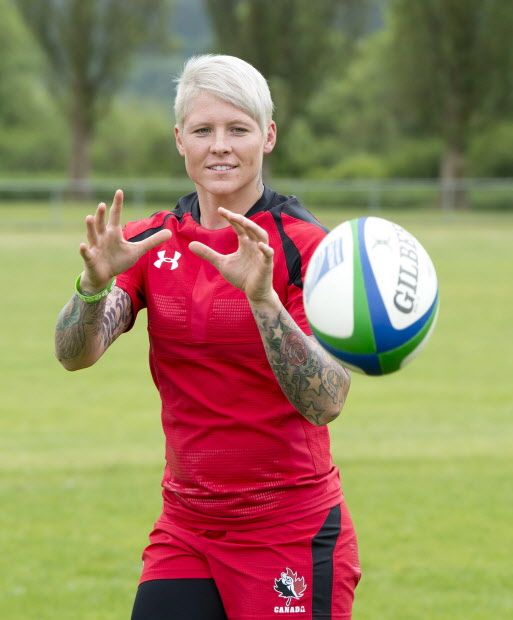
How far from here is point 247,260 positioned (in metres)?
3.64

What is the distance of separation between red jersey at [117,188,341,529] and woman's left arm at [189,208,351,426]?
16 cm

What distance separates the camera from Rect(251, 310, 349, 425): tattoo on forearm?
144 inches

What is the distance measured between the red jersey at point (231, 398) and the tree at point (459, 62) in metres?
43.8

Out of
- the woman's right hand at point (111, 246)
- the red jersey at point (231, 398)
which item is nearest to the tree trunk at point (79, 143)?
the red jersey at point (231, 398)

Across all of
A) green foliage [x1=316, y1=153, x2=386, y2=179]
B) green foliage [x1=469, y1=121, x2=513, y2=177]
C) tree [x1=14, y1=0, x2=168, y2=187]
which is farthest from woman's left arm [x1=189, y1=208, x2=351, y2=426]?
green foliage [x1=316, y1=153, x2=386, y2=179]

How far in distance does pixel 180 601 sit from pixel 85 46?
Result: 165 feet

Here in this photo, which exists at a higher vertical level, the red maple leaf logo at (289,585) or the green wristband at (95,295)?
the green wristband at (95,295)

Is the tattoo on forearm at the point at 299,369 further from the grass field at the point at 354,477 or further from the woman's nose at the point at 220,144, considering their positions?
the grass field at the point at 354,477

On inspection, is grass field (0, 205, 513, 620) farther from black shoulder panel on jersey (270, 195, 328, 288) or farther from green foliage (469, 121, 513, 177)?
green foliage (469, 121, 513, 177)

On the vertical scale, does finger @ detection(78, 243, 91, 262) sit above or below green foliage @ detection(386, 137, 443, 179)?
below

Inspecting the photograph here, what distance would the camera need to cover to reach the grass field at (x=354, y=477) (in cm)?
686

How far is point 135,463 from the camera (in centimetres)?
983

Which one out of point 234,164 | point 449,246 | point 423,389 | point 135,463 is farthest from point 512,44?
point 234,164

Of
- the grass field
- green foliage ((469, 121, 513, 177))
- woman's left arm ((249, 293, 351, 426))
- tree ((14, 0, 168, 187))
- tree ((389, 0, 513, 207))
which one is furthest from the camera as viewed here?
tree ((14, 0, 168, 187))
